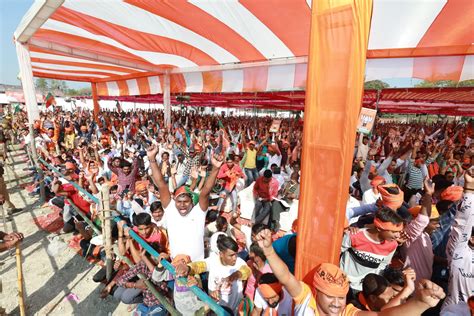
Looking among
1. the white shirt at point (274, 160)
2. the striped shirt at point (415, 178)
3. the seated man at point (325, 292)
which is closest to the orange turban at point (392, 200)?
the seated man at point (325, 292)

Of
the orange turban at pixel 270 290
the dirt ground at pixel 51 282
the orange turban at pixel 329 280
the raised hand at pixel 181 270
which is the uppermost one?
the orange turban at pixel 329 280

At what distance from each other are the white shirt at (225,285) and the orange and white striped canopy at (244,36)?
3095 mm

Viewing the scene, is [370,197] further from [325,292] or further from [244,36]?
[244,36]

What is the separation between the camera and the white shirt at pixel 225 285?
6.72 ft

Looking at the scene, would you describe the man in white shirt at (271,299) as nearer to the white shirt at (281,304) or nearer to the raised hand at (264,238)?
the white shirt at (281,304)

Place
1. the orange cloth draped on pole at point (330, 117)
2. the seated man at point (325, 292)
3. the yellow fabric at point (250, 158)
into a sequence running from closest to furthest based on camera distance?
the orange cloth draped on pole at point (330, 117)
the seated man at point (325, 292)
the yellow fabric at point (250, 158)

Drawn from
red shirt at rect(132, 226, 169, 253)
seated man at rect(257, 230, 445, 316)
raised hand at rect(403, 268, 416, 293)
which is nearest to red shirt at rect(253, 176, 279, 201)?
red shirt at rect(132, 226, 169, 253)

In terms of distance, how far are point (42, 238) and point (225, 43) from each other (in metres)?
5.04

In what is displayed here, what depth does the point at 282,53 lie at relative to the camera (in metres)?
4.79

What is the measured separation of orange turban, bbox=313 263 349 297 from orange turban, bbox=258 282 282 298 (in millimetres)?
439

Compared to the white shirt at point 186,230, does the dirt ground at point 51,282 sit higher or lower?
lower

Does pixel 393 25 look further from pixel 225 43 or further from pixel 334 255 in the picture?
pixel 334 255

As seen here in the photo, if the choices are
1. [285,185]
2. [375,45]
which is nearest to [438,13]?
[375,45]

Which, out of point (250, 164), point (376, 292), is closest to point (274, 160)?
point (250, 164)
